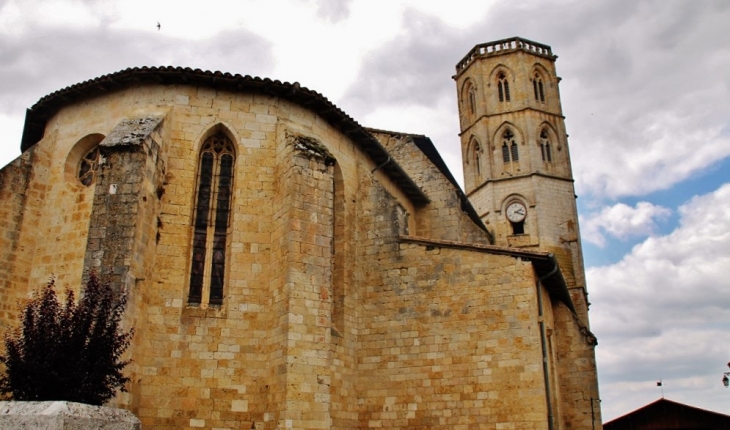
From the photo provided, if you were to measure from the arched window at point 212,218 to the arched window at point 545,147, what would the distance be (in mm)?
18681

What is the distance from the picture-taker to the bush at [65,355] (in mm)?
5871

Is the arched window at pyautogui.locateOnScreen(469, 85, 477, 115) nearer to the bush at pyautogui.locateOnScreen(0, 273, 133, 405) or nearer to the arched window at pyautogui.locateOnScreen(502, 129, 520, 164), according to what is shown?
the arched window at pyautogui.locateOnScreen(502, 129, 520, 164)

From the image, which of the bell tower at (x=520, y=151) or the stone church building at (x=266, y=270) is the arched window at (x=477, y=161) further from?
the stone church building at (x=266, y=270)

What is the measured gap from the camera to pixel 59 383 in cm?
588

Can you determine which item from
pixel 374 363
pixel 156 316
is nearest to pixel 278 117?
pixel 156 316

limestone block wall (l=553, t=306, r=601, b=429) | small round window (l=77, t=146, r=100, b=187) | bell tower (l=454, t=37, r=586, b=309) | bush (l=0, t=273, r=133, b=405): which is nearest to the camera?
bush (l=0, t=273, r=133, b=405)

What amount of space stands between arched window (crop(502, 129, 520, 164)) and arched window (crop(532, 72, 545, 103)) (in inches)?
92.0

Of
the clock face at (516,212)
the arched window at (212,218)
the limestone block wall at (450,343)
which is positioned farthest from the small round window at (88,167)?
the clock face at (516,212)

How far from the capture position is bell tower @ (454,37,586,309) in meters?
25.1

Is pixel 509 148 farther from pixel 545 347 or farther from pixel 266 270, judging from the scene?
pixel 266 270

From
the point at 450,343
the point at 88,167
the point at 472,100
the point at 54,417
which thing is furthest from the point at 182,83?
the point at 472,100

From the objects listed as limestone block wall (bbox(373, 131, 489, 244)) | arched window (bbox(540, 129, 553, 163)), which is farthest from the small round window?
arched window (bbox(540, 129, 553, 163))

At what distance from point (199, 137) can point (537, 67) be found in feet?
68.7

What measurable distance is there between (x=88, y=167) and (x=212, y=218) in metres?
2.76
